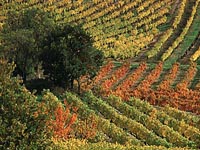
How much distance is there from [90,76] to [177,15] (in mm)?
57803

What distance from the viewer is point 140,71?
299ft

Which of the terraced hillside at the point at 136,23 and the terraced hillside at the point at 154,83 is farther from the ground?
the terraced hillside at the point at 136,23

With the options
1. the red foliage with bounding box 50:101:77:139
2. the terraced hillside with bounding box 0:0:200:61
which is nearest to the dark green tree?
the red foliage with bounding box 50:101:77:139

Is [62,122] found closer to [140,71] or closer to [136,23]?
[140,71]

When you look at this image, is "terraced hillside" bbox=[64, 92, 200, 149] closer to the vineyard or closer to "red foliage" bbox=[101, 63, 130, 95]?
the vineyard

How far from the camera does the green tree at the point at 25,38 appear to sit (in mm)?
80938

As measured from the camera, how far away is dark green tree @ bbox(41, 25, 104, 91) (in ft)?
253

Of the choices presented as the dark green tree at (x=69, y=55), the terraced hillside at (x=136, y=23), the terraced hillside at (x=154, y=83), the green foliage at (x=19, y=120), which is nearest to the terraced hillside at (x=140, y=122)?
the terraced hillside at (x=154, y=83)

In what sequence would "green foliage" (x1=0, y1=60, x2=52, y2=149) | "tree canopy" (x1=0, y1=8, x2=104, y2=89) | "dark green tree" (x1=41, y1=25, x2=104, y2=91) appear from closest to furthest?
"green foliage" (x1=0, y1=60, x2=52, y2=149) < "dark green tree" (x1=41, y1=25, x2=104, y2=91) < "tree canopy" (x1=0, y1=8, x2=104, y2=89)

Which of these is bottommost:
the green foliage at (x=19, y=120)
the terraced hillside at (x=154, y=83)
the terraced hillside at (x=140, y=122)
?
the terraced hillside at (x=140, y=122)

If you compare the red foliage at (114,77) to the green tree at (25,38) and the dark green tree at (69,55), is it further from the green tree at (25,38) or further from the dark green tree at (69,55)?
the green tree at (25,38)

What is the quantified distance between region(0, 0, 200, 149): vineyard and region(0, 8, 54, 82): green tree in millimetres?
9327

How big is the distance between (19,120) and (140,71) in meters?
53.2

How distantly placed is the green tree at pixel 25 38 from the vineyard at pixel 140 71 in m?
9.33
